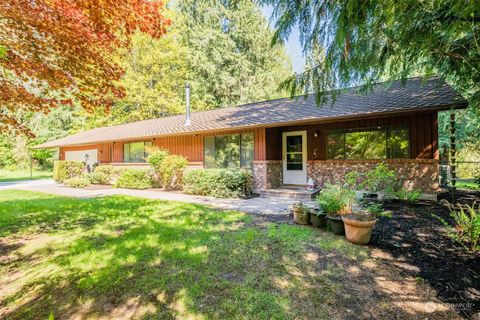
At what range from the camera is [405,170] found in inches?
313

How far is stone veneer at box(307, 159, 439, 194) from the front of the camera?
7.56 m

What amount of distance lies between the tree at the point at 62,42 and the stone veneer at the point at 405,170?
7.07 metres

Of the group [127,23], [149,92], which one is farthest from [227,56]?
[127,23]

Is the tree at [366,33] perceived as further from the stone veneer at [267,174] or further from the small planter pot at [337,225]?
the stone veneer at [267,174]

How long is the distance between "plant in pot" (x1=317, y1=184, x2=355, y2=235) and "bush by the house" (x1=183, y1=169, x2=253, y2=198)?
458 cm

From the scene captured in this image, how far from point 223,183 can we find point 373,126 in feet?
18.4

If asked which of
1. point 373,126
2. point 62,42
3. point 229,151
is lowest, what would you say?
point 229,151

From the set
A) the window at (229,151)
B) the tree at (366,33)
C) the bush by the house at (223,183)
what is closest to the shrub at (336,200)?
the tree at (366,33)

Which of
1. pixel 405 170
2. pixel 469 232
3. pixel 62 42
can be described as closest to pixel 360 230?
pixel 469 232

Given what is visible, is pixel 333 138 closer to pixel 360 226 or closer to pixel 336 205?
pixel 336 205

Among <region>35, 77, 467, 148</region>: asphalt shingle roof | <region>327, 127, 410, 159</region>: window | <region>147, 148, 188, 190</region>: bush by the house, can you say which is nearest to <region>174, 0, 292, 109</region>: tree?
<region>35, 77, 467, 148</region>: asphalt shingle roof

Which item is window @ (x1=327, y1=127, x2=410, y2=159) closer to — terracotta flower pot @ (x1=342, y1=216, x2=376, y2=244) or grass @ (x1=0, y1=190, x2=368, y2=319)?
grass @ (x1=0, y1=190, x2=368, y2=319)

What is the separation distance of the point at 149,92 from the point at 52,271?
2058 centimetres

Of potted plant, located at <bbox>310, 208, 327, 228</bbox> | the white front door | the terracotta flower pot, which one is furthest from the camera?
the white front door
